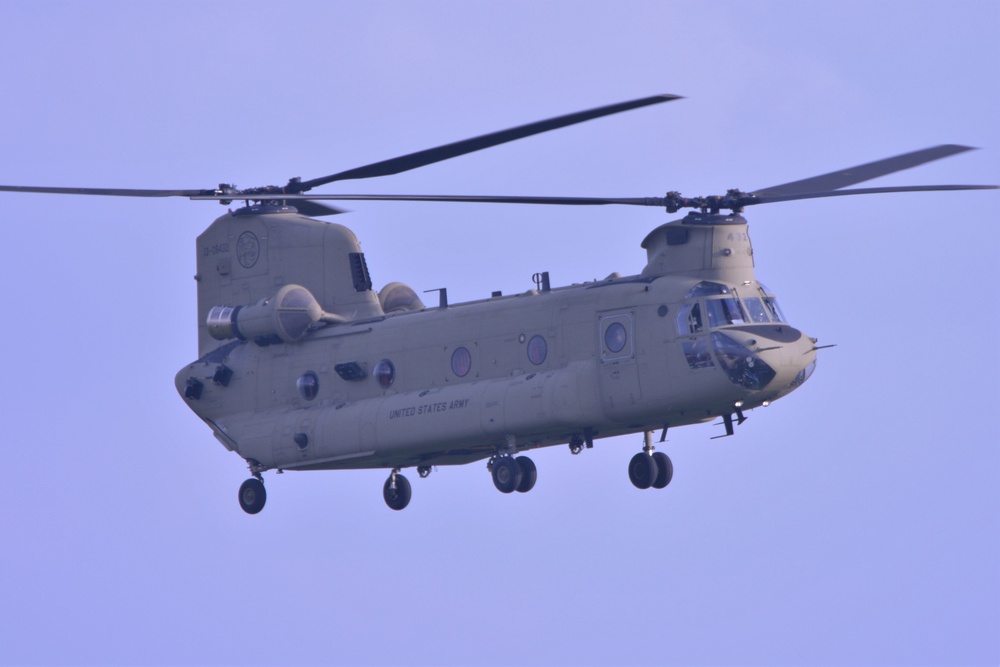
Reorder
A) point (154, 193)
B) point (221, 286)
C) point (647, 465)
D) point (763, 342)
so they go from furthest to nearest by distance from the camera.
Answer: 1. point (221, 286)
2. point (154, 193)
3. point (647, 465)
4. point (763, 342)

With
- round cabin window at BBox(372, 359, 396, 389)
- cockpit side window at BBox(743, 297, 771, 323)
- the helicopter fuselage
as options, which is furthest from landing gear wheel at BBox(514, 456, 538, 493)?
cockpit side window at BBox(743, 297, 771, 323)

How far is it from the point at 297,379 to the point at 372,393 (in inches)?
84.2

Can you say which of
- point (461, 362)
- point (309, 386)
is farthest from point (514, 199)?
point (309, 386)

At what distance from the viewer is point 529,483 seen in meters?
37.1

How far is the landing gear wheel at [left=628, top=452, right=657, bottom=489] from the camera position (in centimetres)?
3784

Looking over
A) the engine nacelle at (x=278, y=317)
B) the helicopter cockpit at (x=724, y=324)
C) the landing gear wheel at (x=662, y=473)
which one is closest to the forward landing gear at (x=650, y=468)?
the landing gear wheel at (x=662, y=473)

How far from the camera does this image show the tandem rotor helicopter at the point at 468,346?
35656mm

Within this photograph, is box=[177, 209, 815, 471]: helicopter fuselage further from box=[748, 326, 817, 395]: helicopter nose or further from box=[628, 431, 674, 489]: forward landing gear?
box=[628, 431, 674, 489]: forward landing gear

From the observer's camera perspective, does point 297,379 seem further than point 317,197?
Yes

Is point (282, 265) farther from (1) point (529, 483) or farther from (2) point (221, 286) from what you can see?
(1) point (529, 483)

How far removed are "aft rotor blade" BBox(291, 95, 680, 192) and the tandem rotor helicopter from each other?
39 mm

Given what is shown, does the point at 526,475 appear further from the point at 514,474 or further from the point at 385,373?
the point at 385,373

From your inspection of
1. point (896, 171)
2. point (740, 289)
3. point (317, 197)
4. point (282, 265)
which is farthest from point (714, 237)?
point (282, 265)

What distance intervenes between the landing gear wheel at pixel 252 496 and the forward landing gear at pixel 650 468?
8.87 meters
